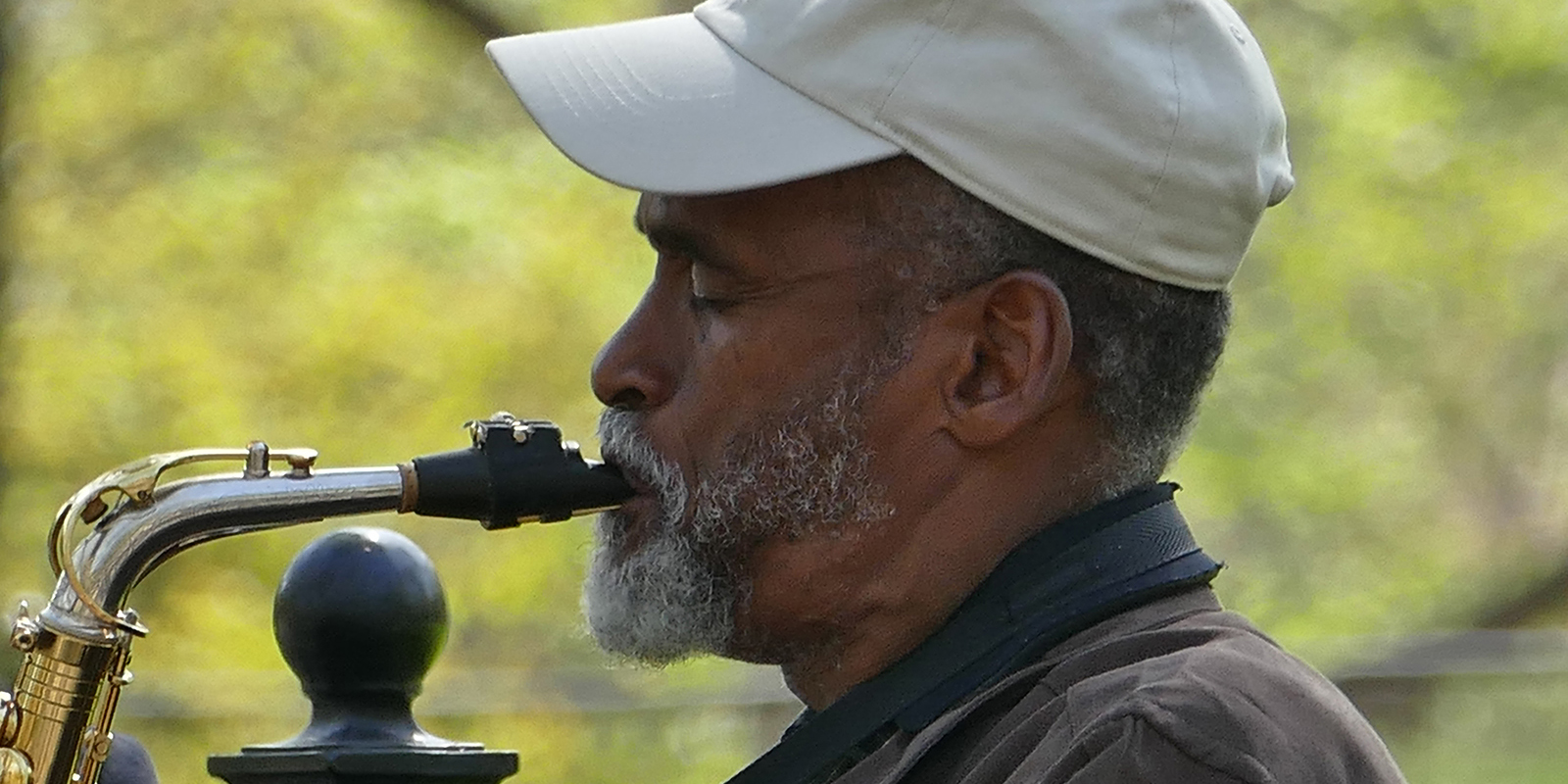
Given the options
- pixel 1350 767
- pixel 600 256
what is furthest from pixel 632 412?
pixel 600 256

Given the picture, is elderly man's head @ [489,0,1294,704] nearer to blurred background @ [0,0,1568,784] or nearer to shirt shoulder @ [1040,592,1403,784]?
shirt shoulder @ [1040,592,1403,784]

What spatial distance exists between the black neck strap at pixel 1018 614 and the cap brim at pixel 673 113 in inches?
18.4

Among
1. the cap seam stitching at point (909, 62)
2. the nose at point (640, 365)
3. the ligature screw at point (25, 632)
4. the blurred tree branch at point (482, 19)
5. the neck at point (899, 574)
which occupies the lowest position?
the neck at point (899, 574)

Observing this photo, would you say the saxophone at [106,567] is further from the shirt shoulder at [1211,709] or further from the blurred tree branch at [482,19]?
the blurred tree branch at [482,19]

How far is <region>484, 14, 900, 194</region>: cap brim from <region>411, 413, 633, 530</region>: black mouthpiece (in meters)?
0.31

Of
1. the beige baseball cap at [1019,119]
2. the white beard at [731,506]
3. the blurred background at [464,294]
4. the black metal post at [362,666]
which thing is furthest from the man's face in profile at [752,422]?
the blurred background at [464,294]

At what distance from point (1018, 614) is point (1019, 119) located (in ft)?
1.73

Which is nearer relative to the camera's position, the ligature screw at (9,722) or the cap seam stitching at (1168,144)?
the cap seam stitching at (1168,144)

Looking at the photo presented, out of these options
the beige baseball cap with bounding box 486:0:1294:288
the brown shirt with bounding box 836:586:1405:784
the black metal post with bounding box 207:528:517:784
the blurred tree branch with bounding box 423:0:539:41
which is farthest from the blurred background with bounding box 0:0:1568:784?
the brown shirt with bounding box 836:586:1405:784

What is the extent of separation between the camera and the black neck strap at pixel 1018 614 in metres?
2.38

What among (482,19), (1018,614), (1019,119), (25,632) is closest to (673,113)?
(1019,119)

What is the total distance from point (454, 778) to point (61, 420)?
21.6ft

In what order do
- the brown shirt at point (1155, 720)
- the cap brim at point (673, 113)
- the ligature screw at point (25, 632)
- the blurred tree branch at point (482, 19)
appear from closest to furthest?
the brown shirt at point (1155, 720)
the cap brim at point (673, 113)
the ligature screw at point (25, 632)
the blurred tree branch at point (482, 19)

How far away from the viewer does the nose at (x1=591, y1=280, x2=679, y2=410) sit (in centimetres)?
261
